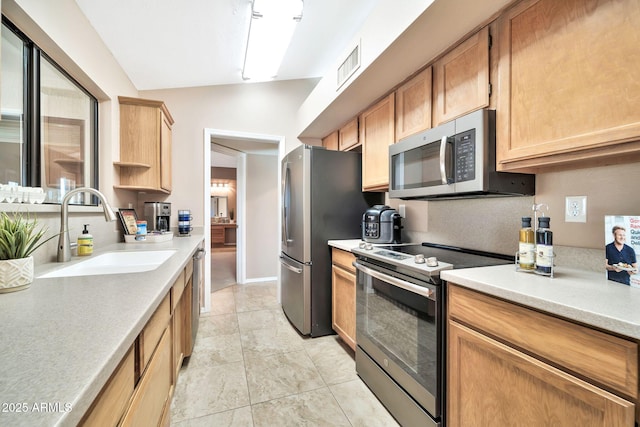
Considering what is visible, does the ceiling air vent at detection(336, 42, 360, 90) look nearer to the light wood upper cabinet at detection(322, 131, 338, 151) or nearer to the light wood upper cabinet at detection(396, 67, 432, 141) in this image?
the light wood upper cabinet at detection(396, 67, 432, 141)

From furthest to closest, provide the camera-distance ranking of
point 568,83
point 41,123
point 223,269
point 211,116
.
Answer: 1. point 223,269
2. point 211,116
3. point 41,123
4. point 568,83

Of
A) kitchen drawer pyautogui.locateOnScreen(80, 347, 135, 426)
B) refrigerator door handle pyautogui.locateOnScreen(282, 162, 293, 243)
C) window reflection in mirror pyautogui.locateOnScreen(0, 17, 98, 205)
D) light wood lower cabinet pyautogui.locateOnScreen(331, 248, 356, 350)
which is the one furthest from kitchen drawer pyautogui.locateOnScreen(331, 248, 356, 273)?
window reflection in mirror pyautogui.locateOnScreen(0, 17, 98, 205)

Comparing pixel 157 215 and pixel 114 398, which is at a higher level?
pixel 157 215

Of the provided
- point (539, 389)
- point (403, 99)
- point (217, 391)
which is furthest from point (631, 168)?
point (217, 391)

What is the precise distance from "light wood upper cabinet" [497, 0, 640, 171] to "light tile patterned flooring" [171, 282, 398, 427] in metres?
1.53

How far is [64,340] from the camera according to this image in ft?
1.76

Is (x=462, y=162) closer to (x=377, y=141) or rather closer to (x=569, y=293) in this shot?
(x=569, y=293)

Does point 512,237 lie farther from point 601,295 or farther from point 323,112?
point 323,112

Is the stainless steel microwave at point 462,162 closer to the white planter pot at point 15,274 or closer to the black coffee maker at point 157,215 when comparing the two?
the white planter pot at point 15,274

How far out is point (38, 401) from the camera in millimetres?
372

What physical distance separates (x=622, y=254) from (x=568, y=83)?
64 cm

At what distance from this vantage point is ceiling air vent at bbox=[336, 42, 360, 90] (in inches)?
72.1

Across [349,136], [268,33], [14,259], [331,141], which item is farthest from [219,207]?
[14,259]

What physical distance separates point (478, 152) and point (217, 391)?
2.01 meters
